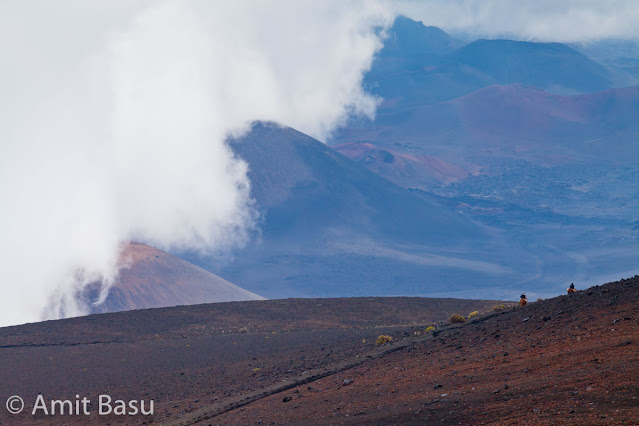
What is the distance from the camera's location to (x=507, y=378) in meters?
17.0

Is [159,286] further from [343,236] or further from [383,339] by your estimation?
[343,236]

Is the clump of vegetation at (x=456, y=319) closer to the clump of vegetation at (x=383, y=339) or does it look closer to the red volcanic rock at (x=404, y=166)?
the clump of vegetation at (x=383, y=339)

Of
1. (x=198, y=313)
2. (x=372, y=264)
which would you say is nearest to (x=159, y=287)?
(x=198, y=313)

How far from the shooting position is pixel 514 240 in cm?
14400

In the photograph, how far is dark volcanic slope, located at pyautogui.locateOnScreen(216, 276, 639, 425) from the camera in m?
14.5

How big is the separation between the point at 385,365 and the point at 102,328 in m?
18.3

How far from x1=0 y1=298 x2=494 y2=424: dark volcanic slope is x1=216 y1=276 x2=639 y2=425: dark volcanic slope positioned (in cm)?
357

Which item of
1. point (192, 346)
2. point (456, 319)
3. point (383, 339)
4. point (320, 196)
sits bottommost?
point (383, 339)

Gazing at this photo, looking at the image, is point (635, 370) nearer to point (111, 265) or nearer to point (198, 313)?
point (198, 313)

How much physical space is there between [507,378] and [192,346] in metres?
16.8

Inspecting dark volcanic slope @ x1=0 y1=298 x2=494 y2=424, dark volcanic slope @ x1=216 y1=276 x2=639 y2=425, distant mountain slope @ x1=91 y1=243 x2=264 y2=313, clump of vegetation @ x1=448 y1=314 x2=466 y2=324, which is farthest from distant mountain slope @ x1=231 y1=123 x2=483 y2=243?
dark volcanic slope @ x1=216 y1=276 x2=639 y2=425

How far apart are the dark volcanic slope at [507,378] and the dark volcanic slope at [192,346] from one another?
357 centimetres

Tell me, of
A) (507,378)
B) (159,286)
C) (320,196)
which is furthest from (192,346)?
(320,196)

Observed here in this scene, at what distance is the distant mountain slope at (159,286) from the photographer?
67688 millimetres
